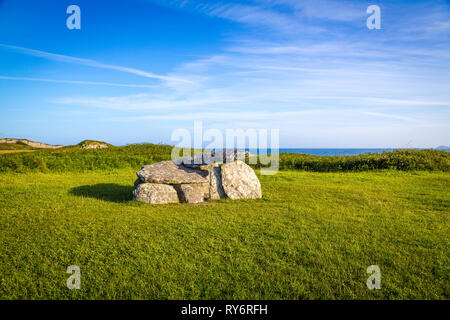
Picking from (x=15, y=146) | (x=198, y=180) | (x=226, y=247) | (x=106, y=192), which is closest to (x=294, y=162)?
Result: (x=198, y=180)

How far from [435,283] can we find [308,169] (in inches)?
667

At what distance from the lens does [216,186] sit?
432 inches

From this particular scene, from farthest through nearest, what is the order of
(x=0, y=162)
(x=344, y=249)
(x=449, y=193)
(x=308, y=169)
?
(x=308, y=169)
(x=0, y=162)
(x=449, y=193)
(x=344, y=249)

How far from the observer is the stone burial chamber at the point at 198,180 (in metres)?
10.1

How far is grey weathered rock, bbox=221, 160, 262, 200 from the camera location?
10.8 m

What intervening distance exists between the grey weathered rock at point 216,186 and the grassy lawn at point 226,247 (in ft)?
2.14

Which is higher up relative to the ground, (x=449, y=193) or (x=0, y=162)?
(x=0, y=162)

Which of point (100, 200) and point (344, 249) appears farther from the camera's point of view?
point (100, 200)

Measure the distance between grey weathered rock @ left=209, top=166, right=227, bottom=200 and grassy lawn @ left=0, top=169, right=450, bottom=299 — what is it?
0.65m

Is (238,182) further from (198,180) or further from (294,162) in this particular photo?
(294,162)
